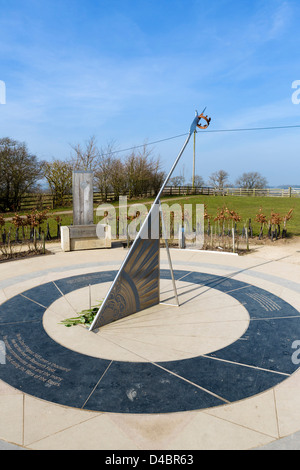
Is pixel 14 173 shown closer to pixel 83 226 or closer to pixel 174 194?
pixel 83 226

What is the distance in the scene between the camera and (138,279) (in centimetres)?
587

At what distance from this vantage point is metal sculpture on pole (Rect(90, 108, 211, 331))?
5414 mm

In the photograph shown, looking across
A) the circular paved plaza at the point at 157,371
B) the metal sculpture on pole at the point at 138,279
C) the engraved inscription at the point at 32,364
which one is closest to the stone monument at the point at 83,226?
the circular paved plaza at the point at 157,371

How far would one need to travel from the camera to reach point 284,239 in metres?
13.7

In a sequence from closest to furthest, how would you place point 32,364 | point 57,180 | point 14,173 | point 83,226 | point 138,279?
point 32,364, point 138,279, point 83,226, point 14,173, point 57,180

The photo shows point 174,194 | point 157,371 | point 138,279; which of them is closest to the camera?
point 157,371

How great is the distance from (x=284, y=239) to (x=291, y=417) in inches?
449

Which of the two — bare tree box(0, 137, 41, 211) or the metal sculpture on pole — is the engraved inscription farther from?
bare tree box(0, 137, 41, 211)

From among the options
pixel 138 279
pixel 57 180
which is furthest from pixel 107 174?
pixel 138 279

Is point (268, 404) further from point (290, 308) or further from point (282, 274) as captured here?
point (282, 274)

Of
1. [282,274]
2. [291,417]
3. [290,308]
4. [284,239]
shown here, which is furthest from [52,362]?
[284,239]

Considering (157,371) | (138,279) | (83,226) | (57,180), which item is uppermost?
(57,180)

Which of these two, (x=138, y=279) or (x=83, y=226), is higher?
(x=83, y=226)
